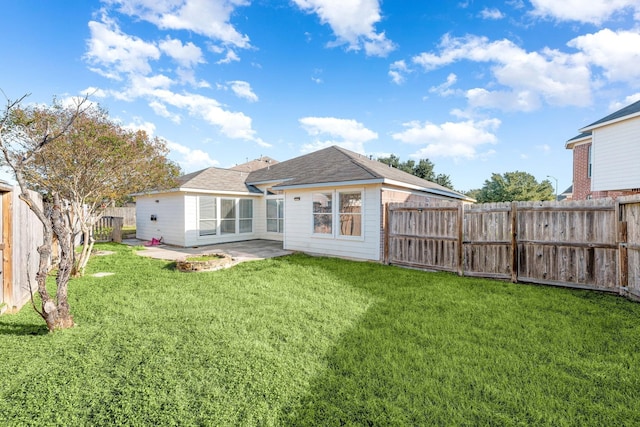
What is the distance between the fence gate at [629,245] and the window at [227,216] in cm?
1312

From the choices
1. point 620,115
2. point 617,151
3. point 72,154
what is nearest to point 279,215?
point 72,154

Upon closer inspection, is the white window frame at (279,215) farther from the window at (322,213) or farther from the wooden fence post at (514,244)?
the wooden fence post at (514,244)

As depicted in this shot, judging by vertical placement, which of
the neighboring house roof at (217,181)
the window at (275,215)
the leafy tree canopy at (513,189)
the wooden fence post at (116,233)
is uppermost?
the leafy tree canopy at (513,189)

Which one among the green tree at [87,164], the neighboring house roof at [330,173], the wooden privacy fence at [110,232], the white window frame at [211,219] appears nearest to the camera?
the green tree at [87,164]

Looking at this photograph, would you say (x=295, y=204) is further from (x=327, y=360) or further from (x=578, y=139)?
(x=578, y=139)

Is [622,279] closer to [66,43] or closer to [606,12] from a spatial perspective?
[606,12]

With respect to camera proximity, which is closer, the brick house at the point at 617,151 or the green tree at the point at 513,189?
the brick house at the point at 617,151

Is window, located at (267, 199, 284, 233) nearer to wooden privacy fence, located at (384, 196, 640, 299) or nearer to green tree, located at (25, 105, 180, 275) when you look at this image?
green tree, located at (25, 105, 180, 275)

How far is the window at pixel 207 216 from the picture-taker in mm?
12562

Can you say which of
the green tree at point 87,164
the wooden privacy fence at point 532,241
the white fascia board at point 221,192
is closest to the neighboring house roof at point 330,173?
the white fascia board at point 221,192

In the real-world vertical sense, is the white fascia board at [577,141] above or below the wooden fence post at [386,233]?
above

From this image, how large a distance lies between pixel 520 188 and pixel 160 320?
36.9m

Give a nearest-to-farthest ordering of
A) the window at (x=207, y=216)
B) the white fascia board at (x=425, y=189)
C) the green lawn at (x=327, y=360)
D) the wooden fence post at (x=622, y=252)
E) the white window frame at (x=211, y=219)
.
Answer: the green lawn at (x=327, y=360), the wooden fence post at (x=622, y=252), the white fascia board at (x=425, y=189), the white window frame at (x=211, y=219), the window at (x=207, y=216)

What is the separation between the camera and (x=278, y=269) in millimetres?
7668
